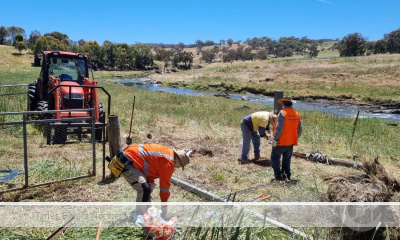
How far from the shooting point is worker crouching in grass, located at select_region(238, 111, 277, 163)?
633 cm

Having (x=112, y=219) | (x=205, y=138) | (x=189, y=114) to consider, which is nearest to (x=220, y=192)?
(x=112, y=219)

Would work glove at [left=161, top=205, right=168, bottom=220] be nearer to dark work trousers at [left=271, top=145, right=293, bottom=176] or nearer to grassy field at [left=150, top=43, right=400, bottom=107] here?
dark work trousers at [left=271, top=145, right=293, bottom=176]

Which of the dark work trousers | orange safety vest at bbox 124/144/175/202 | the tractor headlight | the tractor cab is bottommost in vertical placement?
the dark work trousers

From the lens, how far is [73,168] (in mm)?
5473

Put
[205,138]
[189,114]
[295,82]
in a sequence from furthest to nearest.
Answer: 1. [295,82]
2. [189,114]
3. [205,138]

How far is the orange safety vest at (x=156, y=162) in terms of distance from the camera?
3.46m

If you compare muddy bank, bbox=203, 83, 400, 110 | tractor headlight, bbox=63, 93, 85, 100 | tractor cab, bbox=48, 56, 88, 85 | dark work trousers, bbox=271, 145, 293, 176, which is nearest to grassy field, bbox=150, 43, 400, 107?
muddy bank, bbox=203, 83, 400, 110

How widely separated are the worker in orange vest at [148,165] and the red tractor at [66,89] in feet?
14.7

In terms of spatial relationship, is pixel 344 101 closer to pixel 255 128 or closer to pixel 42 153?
pixel 255 128

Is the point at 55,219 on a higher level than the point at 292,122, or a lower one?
lower

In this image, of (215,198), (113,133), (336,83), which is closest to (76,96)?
(113,133)

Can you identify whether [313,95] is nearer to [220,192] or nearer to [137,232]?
[220,192]

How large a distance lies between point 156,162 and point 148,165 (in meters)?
0.12

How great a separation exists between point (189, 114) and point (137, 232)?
10.9 meters
